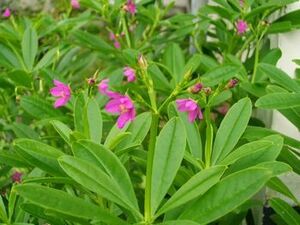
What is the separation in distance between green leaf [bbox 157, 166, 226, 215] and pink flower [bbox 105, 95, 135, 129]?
0.23m

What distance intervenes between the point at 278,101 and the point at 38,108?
2.08 ft

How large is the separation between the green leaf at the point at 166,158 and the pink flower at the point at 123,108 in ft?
0.46

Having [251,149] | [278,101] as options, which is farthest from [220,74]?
[251,149]

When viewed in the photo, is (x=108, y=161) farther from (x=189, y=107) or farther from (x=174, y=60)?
(x=174, y=60)

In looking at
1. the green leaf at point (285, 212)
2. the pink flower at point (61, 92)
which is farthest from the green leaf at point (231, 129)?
the pink flower at point (61, 92)

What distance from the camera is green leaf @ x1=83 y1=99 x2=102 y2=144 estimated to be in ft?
3.34

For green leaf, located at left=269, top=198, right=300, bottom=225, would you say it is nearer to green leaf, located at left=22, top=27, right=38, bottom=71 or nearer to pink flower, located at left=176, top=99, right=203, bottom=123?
pink flower, located at left=176, top=99, right=203, bottom=123

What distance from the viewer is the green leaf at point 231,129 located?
0.99 meters

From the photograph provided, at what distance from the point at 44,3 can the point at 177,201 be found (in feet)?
11.9

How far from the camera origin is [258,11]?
150cm

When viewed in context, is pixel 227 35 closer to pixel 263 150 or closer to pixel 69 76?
pixel 69 76

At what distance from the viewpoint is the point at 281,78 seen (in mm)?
1160

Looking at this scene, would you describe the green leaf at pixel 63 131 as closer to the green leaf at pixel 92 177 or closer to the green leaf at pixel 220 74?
the green leaf at pixel 92 177

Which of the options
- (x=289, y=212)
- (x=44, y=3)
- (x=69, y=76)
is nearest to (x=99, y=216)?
(x=289, y=212)
